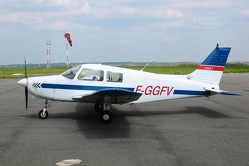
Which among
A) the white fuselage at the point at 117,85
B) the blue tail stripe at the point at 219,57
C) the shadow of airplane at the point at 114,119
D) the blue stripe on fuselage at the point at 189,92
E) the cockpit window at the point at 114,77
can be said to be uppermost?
the blue tail stripe at the point at 219,57

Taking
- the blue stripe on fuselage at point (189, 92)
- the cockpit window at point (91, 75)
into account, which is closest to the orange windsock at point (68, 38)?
the cockpit window at point (91, 75)

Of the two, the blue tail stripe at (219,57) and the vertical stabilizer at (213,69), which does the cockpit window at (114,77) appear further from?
the blue tail stripe at (219,57)

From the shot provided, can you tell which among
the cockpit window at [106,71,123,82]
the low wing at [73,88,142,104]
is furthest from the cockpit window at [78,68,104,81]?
the low wing at [73,88,142,104]

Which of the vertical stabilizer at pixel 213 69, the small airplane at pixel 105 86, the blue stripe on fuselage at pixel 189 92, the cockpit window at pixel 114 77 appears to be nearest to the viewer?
the small airplane at pixel 105 86

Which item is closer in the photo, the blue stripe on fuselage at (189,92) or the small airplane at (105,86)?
the small airplane at (105,86)

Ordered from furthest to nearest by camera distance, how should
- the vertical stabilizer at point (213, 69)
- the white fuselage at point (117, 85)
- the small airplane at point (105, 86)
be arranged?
the vertical stabilizer at point (213, 69), the white fuselage at point (117, 85), the small airplane at point (105, 86)

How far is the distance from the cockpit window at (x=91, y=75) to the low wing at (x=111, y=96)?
67 centimetres

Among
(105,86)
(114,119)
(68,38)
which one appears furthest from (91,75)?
(68,38)

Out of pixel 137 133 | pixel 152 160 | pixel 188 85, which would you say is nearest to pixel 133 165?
pixel 152 160

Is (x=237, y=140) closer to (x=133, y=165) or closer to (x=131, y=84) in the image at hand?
(x=133, y=165)

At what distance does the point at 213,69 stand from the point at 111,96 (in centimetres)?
430

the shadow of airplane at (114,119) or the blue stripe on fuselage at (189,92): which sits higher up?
the blue stripe on fuselage at (189,92)

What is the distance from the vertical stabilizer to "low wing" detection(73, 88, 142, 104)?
3024 millimetres

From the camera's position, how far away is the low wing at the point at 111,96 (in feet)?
23.6
